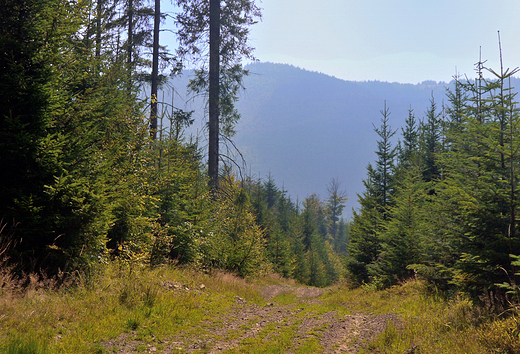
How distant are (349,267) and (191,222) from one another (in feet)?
37.3

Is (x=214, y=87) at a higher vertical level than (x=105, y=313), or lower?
higher

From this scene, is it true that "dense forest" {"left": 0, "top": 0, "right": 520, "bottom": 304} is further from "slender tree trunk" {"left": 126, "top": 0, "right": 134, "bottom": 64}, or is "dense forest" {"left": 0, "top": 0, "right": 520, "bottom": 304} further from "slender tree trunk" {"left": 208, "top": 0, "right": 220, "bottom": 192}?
"slender tree trunk" {"left": 126, "top": 0, "right": 134, "bottom": 64}

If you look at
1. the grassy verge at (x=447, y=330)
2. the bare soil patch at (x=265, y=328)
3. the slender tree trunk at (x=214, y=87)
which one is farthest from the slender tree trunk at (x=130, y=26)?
the grassy verge at (x=447, y=330)

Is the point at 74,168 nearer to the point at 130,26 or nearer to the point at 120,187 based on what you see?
the point at 120,187

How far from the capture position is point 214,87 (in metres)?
16.0

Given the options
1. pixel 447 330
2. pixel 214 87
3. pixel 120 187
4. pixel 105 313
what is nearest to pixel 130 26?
pixel 214 87

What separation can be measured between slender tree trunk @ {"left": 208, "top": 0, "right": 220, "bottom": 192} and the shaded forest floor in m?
7.38

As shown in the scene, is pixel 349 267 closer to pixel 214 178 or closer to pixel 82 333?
pixel 214 178

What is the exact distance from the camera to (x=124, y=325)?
18.9 feet

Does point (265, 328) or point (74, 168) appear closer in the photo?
point (74, 168)

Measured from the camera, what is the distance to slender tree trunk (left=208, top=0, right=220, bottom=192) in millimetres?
16000

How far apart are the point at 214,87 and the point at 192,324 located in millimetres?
12338

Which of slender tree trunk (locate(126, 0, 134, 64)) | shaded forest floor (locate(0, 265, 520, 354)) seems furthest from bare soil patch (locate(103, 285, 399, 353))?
slender tree trunk (locate(126, 0, 134, 64))

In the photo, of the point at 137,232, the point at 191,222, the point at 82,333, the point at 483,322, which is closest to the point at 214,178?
the point at 191,222
